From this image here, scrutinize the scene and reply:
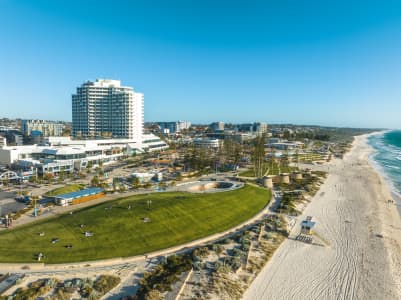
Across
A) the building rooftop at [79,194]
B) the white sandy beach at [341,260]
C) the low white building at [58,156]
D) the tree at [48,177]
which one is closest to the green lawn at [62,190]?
the building rooftop at [79,194]

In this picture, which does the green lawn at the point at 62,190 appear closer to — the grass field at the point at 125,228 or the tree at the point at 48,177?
the tree at the point at 48,177

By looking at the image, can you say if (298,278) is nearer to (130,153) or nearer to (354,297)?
(354,297)

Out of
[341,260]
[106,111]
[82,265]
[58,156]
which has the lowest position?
[341,260]

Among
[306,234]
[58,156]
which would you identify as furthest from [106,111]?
[306,234]

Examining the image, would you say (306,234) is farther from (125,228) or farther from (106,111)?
(106,111)

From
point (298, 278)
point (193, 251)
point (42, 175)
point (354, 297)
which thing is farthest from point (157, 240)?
point (42, 175)

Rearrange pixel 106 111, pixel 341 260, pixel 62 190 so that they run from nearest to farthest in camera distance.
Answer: pixel 341 260, pixel 62 190, pixel 106 111
